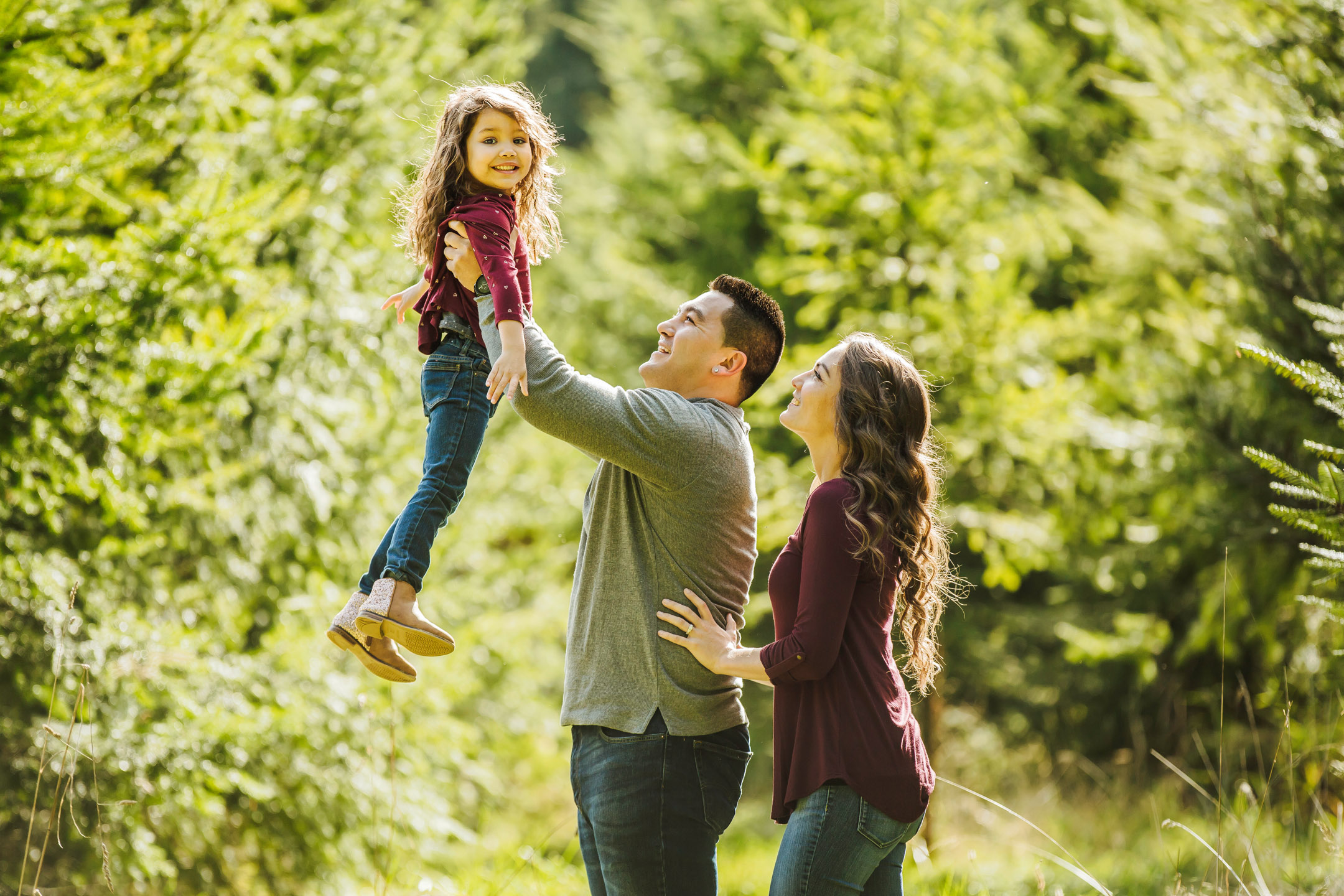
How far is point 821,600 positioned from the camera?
2176 millimetres

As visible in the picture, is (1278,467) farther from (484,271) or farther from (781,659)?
(484,271)

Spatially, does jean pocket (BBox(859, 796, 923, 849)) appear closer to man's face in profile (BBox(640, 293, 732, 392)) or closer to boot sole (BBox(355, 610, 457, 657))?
boot sole (BBox(355, 610, 457, 657))

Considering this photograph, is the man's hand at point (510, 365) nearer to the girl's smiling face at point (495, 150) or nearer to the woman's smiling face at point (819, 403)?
the girl's smiling face at point (495, 150)

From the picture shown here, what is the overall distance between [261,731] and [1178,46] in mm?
6886

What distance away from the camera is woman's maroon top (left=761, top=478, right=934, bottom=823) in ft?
7.04

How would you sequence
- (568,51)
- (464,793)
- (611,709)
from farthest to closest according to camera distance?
Result: (568,51) < (464,793) < (611,709)

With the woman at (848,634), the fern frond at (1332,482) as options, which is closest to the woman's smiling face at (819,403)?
the woman at (848,634)

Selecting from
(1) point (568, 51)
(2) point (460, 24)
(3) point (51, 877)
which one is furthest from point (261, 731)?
(1) point (568, 51)


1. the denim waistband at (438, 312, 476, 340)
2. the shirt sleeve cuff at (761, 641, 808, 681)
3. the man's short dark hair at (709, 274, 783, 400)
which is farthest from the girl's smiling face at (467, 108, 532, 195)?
the shirt sleeve cuff at (761, 641, 808, 681)

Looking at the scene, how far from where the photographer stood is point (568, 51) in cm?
1948

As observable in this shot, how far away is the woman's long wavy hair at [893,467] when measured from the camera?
7.48 feet

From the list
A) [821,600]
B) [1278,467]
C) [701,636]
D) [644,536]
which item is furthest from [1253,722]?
[644,536]

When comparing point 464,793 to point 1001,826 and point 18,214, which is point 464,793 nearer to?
point 1001,826

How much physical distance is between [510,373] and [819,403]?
0.79 m
